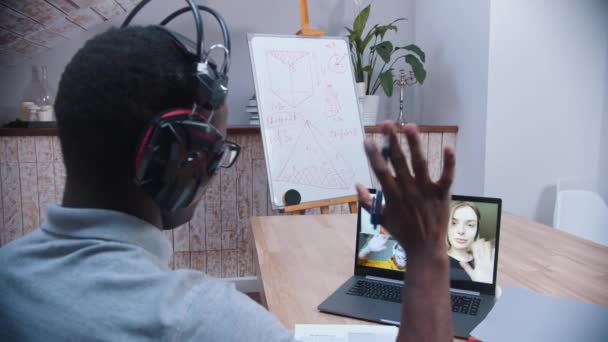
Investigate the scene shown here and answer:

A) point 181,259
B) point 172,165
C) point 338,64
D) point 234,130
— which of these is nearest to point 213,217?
point 181,259

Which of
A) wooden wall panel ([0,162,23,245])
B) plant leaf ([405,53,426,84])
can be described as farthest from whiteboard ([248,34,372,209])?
wooden wall panel ([0,162,23,245])

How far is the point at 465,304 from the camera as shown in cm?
96

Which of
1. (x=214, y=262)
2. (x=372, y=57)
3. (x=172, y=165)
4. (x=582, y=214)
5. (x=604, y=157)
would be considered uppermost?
(x=372, y=57)

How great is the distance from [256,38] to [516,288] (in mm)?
1718

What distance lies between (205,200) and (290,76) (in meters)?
0.92

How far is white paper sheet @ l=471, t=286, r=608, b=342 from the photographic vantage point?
81 centimetres

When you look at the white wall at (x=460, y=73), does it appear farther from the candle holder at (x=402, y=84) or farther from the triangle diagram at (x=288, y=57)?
the triangle diagram at (x=288, y=57)

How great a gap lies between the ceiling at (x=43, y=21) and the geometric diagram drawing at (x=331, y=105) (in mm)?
1285

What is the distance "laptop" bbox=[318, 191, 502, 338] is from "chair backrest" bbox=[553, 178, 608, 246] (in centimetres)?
151

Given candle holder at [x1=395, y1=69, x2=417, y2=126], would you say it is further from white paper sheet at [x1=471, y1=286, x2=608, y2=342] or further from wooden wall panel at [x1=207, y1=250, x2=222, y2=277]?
white paper sheet at [x1=471, y1=286, x2=608, y2=342]

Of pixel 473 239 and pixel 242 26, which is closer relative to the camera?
pixel 473 239

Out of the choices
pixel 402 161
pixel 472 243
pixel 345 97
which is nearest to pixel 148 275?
pixel 402 161

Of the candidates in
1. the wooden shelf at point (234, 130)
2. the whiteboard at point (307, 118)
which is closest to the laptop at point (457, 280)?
the whiteboard at point (307, 118)

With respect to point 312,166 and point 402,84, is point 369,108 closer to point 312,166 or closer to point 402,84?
point 402,84
